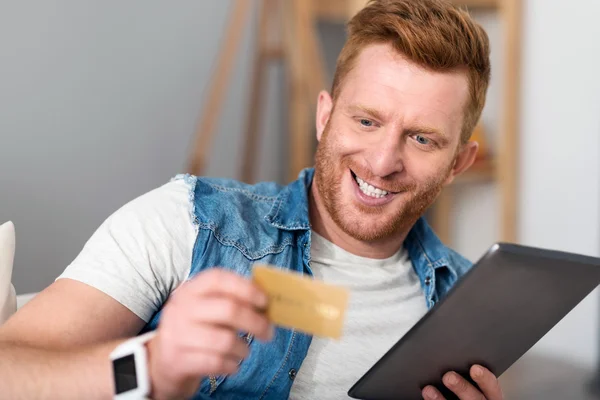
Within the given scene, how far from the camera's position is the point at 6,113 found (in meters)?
2.20

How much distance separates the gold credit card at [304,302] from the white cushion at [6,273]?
0.58 metres

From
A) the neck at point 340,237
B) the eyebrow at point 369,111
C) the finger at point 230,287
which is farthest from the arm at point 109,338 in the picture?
the eyebrow at point 369,111

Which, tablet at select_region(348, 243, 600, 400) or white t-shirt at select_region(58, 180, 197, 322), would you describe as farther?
white t-shirt at select_region(58, 180, 197, 322)

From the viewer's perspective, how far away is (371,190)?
4.59ft

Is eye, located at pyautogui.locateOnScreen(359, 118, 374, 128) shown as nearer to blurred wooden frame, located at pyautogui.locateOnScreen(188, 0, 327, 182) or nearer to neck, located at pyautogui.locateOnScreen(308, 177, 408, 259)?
neck, located at pyautogui.locateOnScreen(308, 177, 408, 259)

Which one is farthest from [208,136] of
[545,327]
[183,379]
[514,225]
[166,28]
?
[183,379]

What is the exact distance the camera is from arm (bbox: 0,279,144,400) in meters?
0.91

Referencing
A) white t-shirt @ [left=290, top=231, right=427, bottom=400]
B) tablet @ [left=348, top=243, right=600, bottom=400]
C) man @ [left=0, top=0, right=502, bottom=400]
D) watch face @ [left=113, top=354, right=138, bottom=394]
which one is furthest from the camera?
white t-shirt @ [left=290, top=231, right=427, bottom=400]

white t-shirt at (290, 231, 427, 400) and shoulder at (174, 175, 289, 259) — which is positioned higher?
shoulder at (174, 175, 289, 259)

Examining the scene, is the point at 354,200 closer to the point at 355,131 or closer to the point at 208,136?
the point at 355,131

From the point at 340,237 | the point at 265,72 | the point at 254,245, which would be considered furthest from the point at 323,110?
the point at 265,72

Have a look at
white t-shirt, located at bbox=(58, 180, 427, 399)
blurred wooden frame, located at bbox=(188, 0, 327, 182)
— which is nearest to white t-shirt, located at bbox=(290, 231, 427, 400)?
white t-shirt, located at bbox=(58, 180, 427, 399)

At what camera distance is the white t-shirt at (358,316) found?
4.31ft

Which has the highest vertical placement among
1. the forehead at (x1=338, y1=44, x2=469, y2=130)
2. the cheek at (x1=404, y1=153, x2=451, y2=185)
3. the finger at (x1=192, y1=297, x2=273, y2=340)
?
the forehead at (x1=338, y1=44, x2=469, y2=130)
